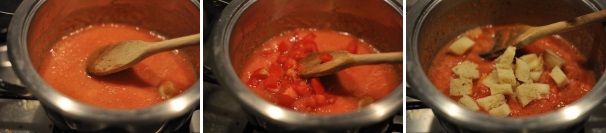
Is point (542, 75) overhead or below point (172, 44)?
below

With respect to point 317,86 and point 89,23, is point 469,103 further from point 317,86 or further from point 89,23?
point 89,23

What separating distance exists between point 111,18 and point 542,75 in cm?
76

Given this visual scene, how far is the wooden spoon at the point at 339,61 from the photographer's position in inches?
48.3

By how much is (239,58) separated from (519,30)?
48 centimetres

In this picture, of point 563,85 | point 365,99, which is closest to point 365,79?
point 365,99

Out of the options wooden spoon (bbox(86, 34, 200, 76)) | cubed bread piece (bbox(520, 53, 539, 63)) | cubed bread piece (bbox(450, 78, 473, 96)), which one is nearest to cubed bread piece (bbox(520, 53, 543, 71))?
cubed bread piece (bbox(520, 53, 539, 63))

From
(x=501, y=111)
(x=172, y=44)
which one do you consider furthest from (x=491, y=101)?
(x=172, y=44)

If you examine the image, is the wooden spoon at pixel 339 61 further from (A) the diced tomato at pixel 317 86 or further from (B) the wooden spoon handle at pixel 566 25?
(B) the wooden spoon handle at pixel 566 25

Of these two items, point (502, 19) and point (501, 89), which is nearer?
point (501, 89)

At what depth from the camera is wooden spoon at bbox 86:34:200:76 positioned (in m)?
1.25

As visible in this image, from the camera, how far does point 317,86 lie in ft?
4.18

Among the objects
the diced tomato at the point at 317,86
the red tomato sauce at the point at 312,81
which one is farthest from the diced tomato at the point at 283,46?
the diced tomato at the point at 317,86

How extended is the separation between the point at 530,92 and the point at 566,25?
0.12 metres

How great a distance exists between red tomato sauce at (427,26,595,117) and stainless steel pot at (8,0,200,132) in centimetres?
42
